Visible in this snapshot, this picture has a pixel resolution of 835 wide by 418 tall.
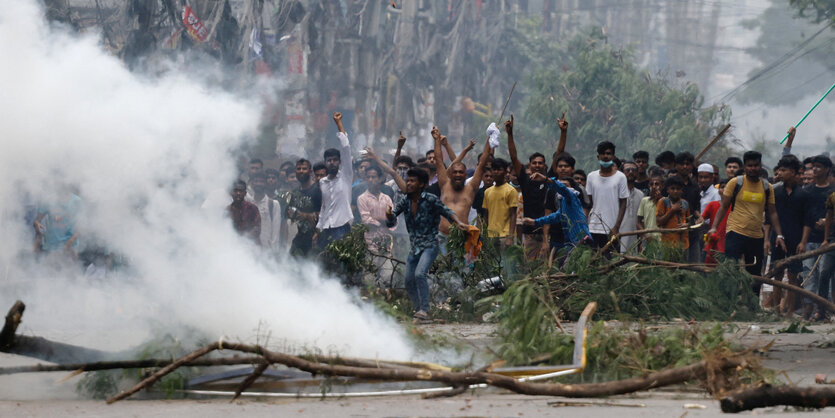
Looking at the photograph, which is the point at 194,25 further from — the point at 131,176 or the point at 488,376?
the point at 488,376

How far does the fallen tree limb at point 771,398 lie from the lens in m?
4.32

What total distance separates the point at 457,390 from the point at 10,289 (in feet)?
19.5

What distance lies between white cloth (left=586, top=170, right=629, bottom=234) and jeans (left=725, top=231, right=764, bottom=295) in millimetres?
1182

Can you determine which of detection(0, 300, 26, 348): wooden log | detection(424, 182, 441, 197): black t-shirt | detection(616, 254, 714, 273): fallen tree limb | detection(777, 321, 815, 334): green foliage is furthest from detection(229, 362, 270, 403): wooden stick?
detection(424, 182, 441, 197): black t-shirt

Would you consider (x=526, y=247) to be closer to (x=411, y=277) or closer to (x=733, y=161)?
(x=411, y=277)

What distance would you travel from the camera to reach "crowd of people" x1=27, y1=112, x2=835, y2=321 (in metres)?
9.68

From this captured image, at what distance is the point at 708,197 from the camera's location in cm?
1132

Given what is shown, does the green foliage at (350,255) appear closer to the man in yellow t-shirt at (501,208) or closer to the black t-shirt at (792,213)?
the man in yellow t-shirt at (501,208)

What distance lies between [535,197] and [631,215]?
125cm

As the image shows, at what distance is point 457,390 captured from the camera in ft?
18.0

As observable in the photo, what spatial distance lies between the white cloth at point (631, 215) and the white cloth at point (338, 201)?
3193 millimetres

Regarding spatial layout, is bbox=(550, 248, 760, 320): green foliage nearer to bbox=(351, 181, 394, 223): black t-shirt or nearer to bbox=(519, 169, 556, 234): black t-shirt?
bbox=(519, 169, 556, 234): black t-shirt

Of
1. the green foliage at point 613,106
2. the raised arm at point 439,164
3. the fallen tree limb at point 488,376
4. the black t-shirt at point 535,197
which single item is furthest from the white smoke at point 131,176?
the green foliage at point 613,106

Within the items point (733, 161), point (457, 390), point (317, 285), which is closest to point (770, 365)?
point (457, 390)
